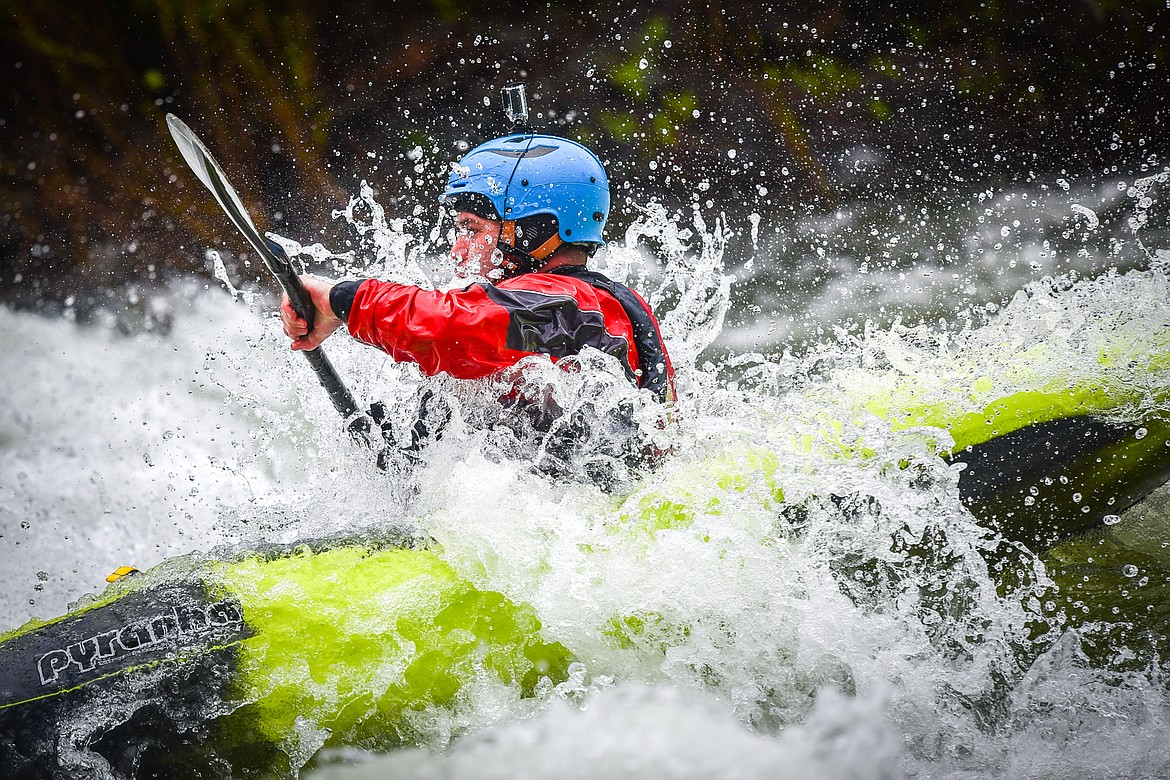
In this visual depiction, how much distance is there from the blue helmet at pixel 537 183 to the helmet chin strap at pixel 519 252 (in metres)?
0.02

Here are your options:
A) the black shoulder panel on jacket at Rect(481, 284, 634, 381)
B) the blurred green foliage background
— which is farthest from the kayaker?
the blurred green foliage background

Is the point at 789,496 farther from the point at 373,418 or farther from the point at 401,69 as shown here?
the point at 401,69

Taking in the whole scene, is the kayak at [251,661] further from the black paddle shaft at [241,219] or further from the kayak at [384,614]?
the black paddle shaft at [241,219]

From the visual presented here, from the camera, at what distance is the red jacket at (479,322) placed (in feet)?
6.21

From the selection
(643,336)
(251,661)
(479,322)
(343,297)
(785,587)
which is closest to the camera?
(251,661)

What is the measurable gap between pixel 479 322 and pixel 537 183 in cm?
54

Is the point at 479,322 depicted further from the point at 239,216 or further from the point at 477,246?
the point at 239,216

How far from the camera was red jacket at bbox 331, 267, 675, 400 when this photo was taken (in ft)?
6.21

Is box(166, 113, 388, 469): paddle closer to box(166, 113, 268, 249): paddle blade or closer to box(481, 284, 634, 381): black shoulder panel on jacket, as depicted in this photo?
box(166, 113, 268, 249): paddle blade

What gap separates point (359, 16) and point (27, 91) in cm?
192

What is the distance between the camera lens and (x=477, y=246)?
2.28 metres

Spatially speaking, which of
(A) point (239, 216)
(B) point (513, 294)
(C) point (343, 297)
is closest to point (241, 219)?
(A) point (239, 216)

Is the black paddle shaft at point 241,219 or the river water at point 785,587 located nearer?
the river water at point 785,587

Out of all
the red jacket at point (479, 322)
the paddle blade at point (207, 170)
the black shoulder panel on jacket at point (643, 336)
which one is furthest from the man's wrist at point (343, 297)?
the black shoulder panel on jacket at point (643, 336)
